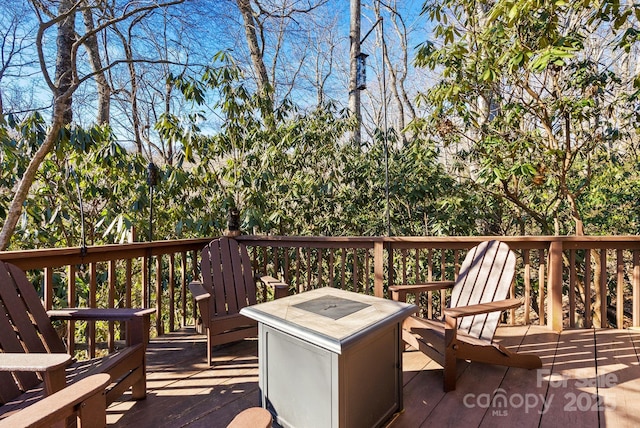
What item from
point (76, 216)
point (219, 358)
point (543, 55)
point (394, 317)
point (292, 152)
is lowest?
point (219, 358)

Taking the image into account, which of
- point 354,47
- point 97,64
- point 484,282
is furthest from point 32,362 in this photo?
point 354,47

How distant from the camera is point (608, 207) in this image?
A: 4.98 m

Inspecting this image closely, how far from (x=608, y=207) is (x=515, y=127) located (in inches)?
87.8

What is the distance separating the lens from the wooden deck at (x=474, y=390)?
1.87 metres

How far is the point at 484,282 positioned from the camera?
250cm

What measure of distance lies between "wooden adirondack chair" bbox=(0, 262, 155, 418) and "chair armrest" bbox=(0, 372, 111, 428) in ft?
1.00

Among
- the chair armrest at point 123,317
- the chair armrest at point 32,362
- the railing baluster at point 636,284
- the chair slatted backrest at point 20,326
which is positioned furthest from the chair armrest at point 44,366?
the railing baluster at point 636,284

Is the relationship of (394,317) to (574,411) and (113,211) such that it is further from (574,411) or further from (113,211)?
(113,211)

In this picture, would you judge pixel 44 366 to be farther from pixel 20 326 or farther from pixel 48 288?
pixel 48 288

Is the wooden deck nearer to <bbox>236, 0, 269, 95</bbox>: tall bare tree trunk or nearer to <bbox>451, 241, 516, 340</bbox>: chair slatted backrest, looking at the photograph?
<bbox>451, 241, 516, 340</bbox>: chair slatted backrest

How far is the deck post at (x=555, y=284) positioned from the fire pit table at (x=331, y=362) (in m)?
1.79

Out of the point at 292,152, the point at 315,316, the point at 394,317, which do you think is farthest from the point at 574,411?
the point at 292,152

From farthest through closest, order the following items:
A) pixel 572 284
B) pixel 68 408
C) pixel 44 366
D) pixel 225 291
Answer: pixel 572 284
pixel 225 291
pixel 44 366
pixel 68 408

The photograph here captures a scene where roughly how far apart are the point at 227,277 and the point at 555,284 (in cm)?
281
